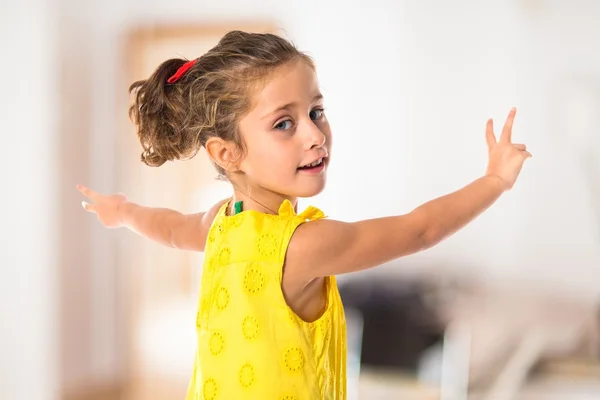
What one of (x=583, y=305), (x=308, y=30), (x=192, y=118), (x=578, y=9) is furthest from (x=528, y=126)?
(x=192, y=118)

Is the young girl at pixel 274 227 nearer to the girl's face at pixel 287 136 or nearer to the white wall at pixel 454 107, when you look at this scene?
the girl's face at pixel 287 136

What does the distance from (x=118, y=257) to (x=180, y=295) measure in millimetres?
371

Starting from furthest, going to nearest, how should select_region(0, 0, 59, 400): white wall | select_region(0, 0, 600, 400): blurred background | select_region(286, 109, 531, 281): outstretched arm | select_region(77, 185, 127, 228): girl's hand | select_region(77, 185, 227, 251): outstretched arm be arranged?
1. select_region(0, 0, 59, 400): white wall
2. select_region(0, 0, 600, 400): blurred background
3. select_region(77, 185, 127, 228): girl's hand
4. select_region(77, 185, 227, 251): outstretched arm
5. select_region(286, 109, 531, 281): outstretched arm

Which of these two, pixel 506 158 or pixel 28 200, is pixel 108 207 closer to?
pixel 506 158

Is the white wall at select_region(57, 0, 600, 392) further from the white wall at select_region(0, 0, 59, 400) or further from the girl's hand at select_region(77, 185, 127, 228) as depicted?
the girl's hand at select_region(77, 185, 127, 228)

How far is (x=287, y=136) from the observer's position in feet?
3.93

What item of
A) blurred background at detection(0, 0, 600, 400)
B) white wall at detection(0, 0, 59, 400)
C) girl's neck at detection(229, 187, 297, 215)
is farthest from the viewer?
white wall at detection(0, 0, 59, 400)

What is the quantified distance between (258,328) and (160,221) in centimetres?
43

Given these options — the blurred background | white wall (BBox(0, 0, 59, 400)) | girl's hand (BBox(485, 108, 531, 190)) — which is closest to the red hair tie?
girl's hand (BBox(485, 108, 531, 190))

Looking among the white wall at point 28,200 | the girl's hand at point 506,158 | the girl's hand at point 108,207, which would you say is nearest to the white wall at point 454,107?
the white wall at point 28,200

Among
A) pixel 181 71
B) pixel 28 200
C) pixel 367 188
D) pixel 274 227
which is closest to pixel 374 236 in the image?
pixel 274 227

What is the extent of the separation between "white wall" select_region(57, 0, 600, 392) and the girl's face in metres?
2.21

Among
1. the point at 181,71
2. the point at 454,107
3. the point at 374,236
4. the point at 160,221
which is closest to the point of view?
the point at 374,236

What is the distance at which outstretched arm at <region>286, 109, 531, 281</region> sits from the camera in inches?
45.4
